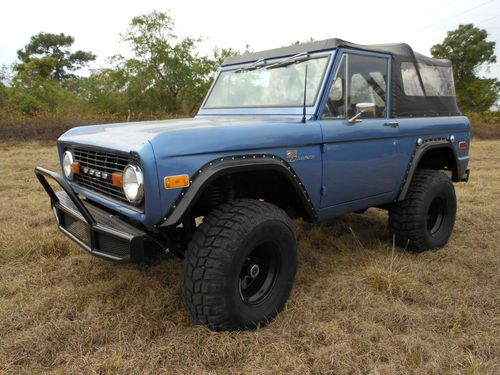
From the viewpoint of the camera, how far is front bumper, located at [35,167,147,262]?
207 cm

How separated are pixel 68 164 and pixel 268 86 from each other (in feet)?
5.46

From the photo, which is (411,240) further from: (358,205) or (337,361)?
(337,361)

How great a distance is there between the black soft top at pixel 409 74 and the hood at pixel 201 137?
0.79 metres

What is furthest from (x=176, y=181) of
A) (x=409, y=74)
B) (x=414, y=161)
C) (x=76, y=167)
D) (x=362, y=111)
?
(x=409, y=74)

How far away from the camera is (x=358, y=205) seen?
3166 mm

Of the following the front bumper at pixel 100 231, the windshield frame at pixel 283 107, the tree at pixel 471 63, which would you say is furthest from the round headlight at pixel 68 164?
the tree at pixel 471 63

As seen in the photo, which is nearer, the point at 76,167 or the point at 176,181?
the point at 176,181

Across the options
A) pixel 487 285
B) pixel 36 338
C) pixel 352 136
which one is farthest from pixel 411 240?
pixel 36 338

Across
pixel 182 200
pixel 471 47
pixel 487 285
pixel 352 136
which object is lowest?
pixel 487 285

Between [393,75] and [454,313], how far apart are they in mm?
1991

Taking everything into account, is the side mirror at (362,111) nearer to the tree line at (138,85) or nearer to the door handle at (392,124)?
the door handle at (392,124)

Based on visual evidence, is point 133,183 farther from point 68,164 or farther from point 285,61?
point 285,61

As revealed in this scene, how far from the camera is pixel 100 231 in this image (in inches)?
86.2

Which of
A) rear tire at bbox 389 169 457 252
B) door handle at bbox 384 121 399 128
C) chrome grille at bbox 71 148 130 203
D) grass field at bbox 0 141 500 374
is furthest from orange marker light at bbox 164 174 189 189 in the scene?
rear tire at bbox 389 169 457 252
